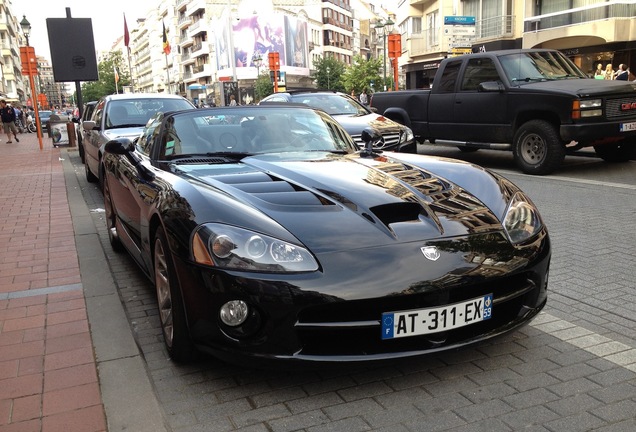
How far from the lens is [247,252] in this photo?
101 inches

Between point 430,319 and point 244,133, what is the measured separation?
2.24 m

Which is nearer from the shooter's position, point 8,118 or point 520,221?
point 520,221

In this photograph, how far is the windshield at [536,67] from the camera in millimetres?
9938

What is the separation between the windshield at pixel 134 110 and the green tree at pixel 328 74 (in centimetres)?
7238

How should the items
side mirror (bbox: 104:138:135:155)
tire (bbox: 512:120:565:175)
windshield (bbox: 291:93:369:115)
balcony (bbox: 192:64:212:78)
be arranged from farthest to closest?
balcony (bbox: 192:64:212:78)
windshield (bbox: 291:93:369:115)
tire (bbox: 512:120:565:175)
side mirror (bbox: 104:138:135:155)

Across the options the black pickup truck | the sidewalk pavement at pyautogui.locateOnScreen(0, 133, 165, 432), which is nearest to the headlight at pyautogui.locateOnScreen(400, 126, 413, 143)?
the black pickup truck

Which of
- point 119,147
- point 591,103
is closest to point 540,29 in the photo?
point 591,103

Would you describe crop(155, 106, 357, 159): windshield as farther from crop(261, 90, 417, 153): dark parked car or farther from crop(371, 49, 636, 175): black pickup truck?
crop(371, 49, 636, 175): black pickup truck

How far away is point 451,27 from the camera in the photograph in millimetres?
24766

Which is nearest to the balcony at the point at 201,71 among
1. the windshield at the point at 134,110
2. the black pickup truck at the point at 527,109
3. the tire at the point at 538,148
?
the black pickup truck at the point at 527,109

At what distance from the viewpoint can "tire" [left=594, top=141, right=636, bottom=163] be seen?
10422mm

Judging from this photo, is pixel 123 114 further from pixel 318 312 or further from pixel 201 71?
pixel 201 71

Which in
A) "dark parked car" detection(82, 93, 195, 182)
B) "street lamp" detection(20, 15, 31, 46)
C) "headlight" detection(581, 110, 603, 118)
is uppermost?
"street lamp" detection(20, 15, 31, 46)

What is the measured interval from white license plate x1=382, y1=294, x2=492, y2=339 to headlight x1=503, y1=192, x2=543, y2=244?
468 mm
